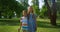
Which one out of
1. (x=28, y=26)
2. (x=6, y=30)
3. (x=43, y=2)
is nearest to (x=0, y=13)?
(x=43, y=2)

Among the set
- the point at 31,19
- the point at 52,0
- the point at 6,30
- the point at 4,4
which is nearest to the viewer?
the point at 31,19

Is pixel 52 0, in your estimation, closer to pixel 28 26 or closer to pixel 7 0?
pixel 7 0

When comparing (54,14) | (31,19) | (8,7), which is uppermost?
(8,7)

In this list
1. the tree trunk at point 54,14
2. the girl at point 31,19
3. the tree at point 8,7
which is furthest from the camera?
the tree at point 8,7

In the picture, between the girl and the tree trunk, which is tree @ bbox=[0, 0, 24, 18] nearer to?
the tree trunk

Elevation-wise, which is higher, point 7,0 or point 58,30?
point 7,0

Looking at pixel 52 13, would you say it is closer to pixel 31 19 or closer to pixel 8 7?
pixel 8 7

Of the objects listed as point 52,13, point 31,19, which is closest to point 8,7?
point 52,13

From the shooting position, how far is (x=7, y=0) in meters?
14.0

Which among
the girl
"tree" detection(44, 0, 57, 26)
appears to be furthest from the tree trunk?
the girl

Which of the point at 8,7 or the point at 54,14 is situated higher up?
the point at 8,7

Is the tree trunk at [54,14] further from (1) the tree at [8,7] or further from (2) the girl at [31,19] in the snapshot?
(2) the girl at [31,19]

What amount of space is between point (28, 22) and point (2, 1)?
882 cm

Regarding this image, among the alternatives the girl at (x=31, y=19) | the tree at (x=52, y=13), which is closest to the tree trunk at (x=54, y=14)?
the tree at (x=52, y=13)
